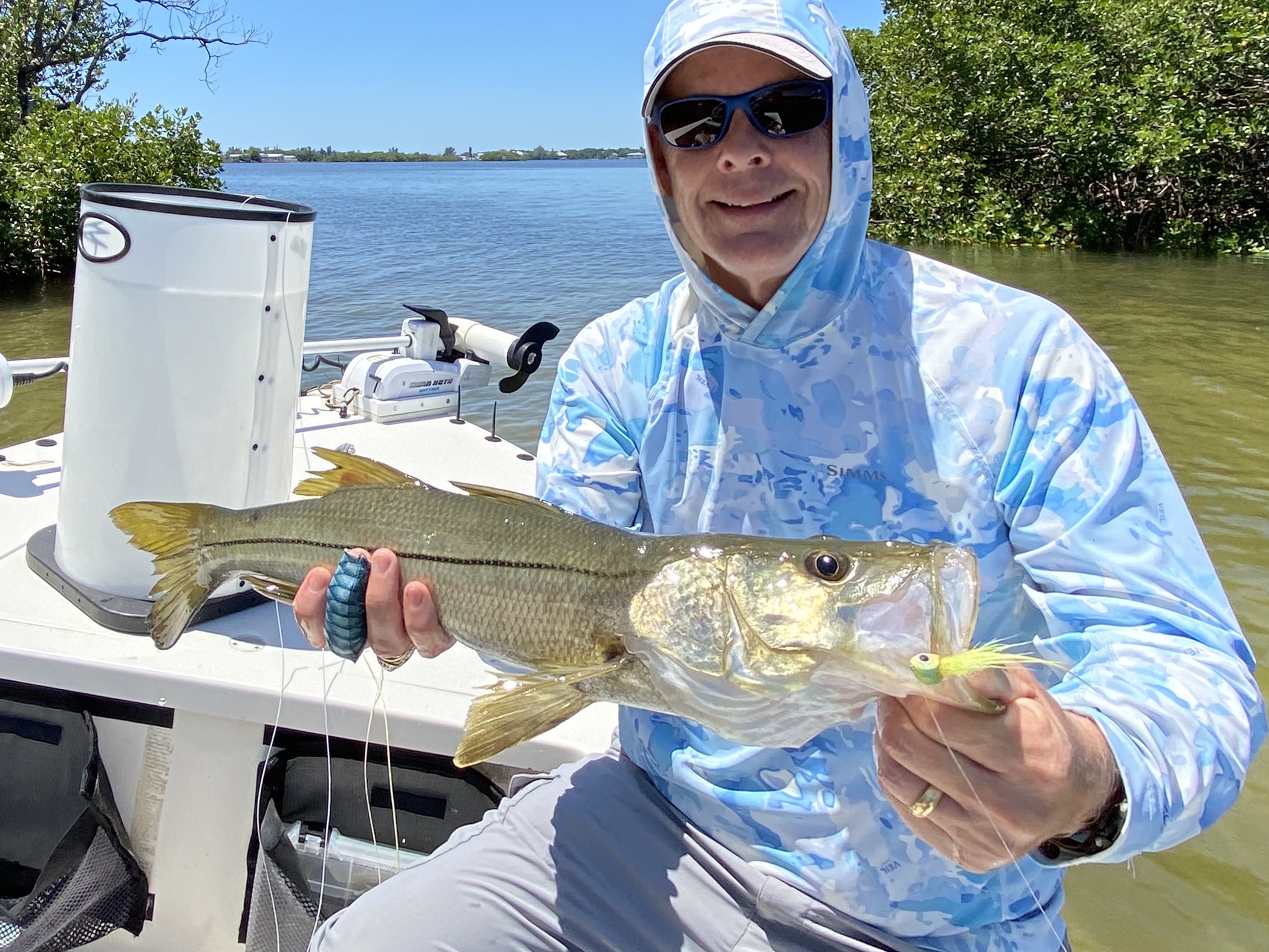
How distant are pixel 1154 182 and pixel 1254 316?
982cm

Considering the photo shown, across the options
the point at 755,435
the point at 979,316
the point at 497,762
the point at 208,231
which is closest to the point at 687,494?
the point at 755,435

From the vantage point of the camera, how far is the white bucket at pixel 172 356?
2578 mm

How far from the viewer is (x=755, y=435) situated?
2.08m

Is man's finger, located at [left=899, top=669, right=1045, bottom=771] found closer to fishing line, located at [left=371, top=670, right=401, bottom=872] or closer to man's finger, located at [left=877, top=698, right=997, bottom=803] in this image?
man's finger, located at [left=877, top=698, right=997, bottom=803]

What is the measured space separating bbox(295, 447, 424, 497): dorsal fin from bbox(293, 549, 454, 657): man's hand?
22cm

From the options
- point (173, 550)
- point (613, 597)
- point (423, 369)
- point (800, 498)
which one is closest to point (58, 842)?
point (173, 550)

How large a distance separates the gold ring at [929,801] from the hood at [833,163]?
1.10m

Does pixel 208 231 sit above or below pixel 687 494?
→ above

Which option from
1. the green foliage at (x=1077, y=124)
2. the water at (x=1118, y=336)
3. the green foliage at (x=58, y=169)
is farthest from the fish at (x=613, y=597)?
the green foliage at (x=1077, y=124)

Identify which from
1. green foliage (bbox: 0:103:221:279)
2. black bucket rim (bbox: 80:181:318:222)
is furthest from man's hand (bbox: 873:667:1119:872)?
green foliage (bbox: 0:103:221:279)

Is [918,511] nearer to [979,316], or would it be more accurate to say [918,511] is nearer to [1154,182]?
[979,316]

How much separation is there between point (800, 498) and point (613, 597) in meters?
0.52

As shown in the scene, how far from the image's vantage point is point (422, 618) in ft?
6.45

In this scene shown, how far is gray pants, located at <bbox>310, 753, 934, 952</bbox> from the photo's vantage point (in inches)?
75.6
